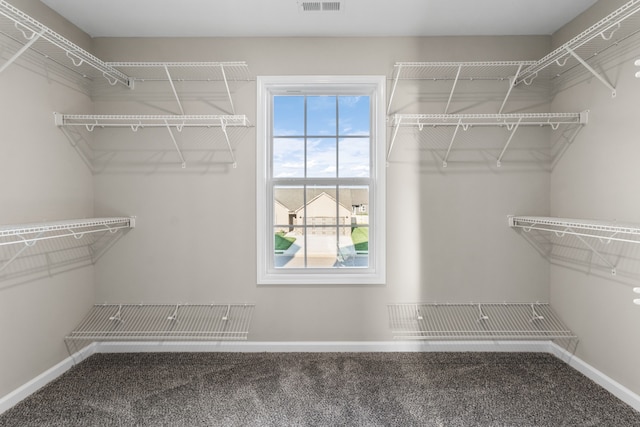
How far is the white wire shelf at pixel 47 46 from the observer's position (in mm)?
1564

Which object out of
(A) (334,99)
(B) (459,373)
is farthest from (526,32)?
(B) (459,373)

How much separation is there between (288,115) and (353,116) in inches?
19.4

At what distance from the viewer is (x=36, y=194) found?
1.96 m

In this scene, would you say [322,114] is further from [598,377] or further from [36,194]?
[598,377]

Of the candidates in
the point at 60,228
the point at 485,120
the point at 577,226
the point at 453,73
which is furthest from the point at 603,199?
the point at 60,228

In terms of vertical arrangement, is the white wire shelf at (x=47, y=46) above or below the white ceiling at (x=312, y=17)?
below

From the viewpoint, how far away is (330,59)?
2445 millimetres

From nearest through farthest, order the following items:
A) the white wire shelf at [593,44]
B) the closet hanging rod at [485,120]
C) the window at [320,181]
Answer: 1. the white wire shelf at [593,44]
2. the closet hanging rod at [485,120]
3. the window at [320,181]

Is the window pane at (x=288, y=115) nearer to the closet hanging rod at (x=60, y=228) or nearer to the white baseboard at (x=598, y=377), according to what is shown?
the closet hanging rod at (x=60, y=228)

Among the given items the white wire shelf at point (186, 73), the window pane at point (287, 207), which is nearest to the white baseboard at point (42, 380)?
the window pane at point (287, 207)

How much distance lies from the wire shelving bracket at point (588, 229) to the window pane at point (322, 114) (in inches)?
58.0

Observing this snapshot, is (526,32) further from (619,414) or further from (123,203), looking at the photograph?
(123,203)

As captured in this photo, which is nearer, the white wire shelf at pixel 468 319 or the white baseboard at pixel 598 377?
the white baseboard at pixel 598 377

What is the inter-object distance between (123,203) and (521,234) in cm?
291
